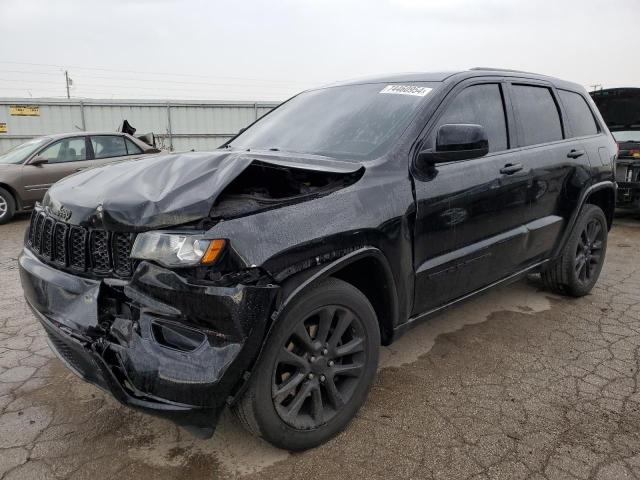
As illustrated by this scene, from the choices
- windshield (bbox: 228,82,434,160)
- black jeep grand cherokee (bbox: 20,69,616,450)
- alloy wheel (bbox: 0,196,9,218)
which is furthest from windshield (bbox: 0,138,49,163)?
black jeep grand cherokee (bbox: 20,69,616,450)

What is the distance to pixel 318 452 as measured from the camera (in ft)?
7.72

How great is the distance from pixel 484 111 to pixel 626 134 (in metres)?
6.02

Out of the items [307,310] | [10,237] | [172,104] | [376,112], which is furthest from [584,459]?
[172,104]

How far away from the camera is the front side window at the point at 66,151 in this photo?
29.3 ft

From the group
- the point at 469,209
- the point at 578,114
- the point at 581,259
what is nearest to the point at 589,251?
the point at 581,259

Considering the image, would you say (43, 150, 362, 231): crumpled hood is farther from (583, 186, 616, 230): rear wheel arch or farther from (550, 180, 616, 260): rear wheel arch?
(583, 186, 616, 230): rear wheel arch

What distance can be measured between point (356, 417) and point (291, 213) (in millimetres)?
1191

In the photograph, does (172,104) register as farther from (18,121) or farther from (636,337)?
(636,337)

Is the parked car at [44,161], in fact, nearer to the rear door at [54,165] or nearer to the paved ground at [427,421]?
the rear door at [54,165]

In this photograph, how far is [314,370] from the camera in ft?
7.55

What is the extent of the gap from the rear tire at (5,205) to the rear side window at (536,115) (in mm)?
8408

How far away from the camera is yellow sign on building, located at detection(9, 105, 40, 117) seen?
15548 mm

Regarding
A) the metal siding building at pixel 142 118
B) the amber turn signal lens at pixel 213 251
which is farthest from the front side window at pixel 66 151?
the amber turn signal lens at pixel 213 251

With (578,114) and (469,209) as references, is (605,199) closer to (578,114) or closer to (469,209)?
(578,114)
